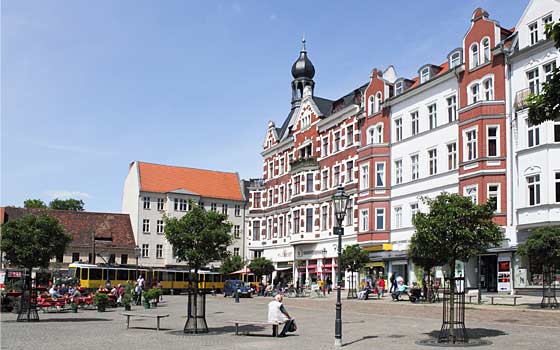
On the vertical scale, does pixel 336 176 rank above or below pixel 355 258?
above

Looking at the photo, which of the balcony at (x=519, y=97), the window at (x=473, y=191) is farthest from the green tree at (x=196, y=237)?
the balcony at (x=519, y=97)

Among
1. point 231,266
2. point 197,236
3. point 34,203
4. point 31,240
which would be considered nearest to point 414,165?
point 231,266

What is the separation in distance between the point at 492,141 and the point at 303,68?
115 ft

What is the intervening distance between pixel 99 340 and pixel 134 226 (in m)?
63.3

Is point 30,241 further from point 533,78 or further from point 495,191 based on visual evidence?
point 533,78

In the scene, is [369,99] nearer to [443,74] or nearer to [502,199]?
[443,74]

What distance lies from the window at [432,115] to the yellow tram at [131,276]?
74.2 feet

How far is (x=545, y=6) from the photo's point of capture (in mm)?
34594

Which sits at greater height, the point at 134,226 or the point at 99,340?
the point at 134,226

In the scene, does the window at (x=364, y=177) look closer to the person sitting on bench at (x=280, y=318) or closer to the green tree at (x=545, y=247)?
the green tree at (x=545, y=247)

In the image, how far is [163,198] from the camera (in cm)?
8231

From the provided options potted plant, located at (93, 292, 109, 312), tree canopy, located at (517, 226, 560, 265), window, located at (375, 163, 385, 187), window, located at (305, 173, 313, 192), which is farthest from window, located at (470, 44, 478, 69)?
potted plant, located at (93, 292, 109, 312)

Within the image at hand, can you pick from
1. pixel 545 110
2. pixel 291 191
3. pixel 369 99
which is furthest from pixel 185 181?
pixel 545 110

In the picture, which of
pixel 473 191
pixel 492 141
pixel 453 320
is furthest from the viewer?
pixel 473 191
